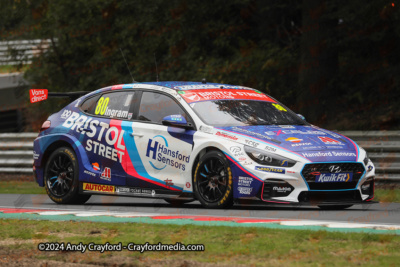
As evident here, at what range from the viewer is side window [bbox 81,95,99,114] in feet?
38.1

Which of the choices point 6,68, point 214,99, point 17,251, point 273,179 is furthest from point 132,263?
point 6,68

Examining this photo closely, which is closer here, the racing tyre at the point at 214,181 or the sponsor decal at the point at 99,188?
the racing tyre at the point at 214,181

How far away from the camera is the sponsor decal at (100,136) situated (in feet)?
35.4

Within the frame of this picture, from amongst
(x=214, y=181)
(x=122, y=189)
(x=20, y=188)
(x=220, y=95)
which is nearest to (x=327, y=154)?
(x=214, y=181)

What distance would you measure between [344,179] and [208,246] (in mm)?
3194

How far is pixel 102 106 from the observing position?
11.5 m

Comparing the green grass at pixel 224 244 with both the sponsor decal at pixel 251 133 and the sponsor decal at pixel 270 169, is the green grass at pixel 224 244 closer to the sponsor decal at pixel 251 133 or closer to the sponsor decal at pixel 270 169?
the sponsor decal at pixel 270 169

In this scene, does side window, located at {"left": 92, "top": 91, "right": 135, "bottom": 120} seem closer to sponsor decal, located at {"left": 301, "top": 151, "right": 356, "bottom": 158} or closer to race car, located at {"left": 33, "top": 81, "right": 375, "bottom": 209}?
race car, located at {"left": 33, "top": 81, "right": 375, "bottom": 209}

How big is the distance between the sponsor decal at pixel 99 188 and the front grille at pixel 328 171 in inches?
118

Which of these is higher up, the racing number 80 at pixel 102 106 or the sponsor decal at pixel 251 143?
the racing number 80 at pixel 102 106

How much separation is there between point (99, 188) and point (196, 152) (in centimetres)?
189

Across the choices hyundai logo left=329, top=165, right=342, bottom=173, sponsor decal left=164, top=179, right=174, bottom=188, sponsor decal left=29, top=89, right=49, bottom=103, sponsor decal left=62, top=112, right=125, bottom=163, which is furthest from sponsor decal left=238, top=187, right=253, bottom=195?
sponsor decal left=29, top=89, right=49, bottom=103

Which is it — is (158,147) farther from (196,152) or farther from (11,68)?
(11,68)

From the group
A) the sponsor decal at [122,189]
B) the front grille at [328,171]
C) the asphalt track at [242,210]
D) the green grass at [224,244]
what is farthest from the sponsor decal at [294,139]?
the sponsor decal at [122,189]
